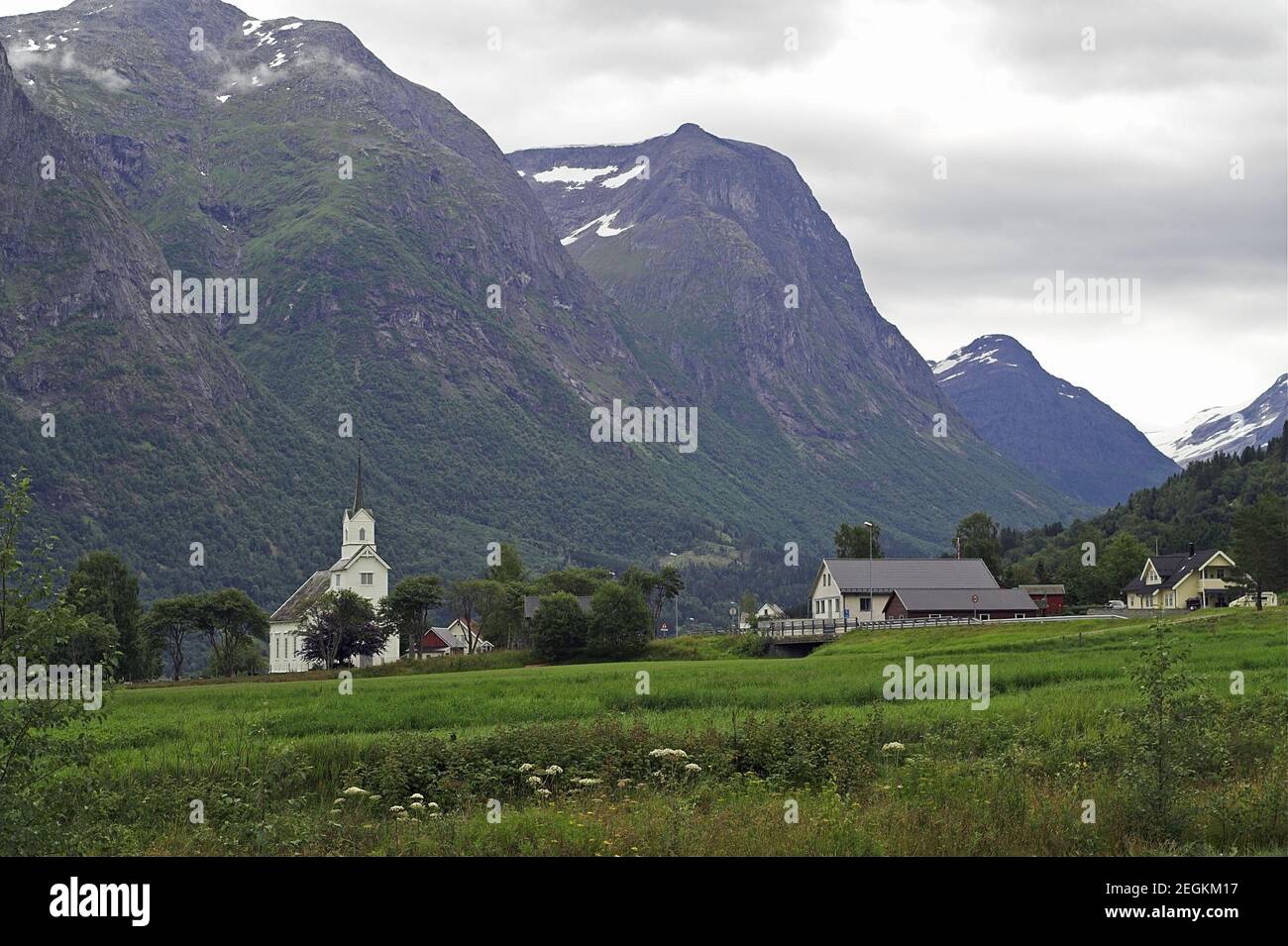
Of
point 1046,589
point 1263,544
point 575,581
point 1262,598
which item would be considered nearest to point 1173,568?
point 1046,589

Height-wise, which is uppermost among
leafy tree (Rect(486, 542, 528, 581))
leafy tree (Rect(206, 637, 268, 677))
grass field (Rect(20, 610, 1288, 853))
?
leafy tree (Rect(486, 542, 528, 581))

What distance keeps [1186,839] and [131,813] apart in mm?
17879

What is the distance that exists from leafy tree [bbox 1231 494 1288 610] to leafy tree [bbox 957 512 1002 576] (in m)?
35.9

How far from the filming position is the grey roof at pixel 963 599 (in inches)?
4493

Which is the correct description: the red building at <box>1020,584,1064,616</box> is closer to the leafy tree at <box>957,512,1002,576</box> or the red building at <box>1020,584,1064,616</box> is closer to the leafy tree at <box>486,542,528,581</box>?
the leafy tree at <box>957,512,1002,576</box>

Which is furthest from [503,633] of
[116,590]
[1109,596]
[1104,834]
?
[1104,834]

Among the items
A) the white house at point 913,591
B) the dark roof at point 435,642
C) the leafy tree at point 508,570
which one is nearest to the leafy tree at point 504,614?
the leafy tree at point 508,570

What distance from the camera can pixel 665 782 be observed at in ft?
91.3

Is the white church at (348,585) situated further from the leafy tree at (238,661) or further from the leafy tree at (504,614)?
the leafy tree at (504,614)

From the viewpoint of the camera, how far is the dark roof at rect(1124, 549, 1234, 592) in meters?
149

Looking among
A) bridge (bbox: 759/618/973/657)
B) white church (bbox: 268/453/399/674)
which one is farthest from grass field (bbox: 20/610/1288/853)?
white church (bbox: 268/453/399/674)

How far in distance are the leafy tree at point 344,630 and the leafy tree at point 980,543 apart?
213 feet

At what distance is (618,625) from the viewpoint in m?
97.9
